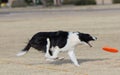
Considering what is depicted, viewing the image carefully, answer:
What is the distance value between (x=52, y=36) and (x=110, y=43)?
722 cm

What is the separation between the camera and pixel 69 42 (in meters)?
12.5

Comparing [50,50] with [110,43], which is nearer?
[50,50]

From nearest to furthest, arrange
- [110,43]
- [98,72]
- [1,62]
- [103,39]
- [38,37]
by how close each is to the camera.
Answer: [98,72]
[38,37]
[1,62]
[110,43]
[103,39]

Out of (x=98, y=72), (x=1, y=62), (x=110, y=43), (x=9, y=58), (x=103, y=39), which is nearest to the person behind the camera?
(x=98, y=72)

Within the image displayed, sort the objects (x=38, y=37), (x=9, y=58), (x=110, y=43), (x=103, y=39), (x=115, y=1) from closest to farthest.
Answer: (x=38, y=37), (x=9, y=58), (x=110, y=43), (x=103, y=39), (x=115, y=1)

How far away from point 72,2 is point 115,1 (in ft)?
29.0

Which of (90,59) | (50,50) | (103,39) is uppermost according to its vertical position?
(50,50)

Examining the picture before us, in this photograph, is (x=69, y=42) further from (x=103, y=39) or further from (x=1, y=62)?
(x=103, y=39)

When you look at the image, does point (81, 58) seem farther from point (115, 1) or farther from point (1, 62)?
point (115, 1)

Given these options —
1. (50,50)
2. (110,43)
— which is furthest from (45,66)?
(110,43)

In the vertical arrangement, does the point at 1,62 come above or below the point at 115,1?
above

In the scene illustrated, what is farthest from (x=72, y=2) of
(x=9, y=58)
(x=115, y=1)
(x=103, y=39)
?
(x=9, y=58)

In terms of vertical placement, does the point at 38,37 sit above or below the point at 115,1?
above

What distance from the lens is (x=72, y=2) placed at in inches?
3612
